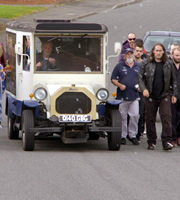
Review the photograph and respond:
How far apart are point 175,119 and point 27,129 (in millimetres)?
2929

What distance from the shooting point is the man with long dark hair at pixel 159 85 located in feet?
40.9

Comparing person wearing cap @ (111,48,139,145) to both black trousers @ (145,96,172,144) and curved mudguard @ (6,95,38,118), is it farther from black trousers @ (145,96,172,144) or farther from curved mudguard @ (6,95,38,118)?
curved mudguard @ (6,95,38,118)

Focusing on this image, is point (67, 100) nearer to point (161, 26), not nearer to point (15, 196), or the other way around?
point (15, 196)

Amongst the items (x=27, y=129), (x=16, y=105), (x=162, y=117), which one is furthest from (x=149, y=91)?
(x=16, y=105)

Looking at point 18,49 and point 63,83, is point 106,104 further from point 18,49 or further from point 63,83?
point 18,49

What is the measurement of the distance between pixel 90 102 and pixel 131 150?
1202 millimetres

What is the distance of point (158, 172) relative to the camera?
1028 centimetres

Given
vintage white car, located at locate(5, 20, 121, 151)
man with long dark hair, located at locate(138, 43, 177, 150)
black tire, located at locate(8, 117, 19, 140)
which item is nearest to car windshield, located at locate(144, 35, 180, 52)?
black tire, located at locate(8, 117, 19, 140)

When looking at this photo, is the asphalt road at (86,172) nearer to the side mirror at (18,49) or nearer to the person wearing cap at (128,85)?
the person wearing cap at (128,85)

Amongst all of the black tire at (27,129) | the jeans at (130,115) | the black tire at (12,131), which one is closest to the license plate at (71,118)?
the black tire at (27,129)

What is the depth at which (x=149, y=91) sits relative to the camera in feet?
41.3

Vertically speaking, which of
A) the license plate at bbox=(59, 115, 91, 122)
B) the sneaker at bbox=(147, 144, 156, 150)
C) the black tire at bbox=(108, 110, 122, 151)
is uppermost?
the license plate at bbox=(59, 115, 91, 122)

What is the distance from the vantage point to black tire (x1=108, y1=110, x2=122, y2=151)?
40.3 feet

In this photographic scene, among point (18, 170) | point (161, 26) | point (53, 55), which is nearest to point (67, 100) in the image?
point (53, 55)
